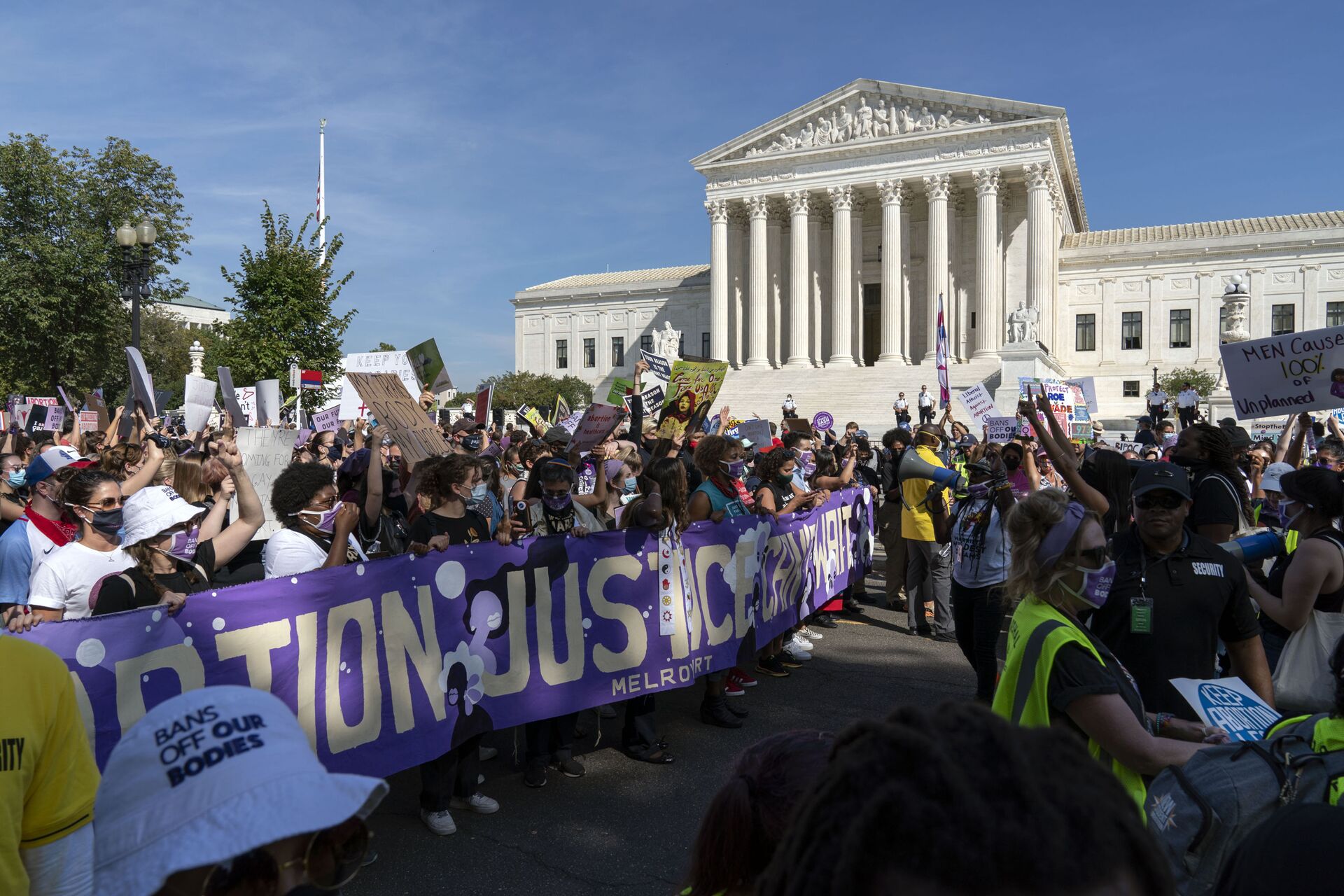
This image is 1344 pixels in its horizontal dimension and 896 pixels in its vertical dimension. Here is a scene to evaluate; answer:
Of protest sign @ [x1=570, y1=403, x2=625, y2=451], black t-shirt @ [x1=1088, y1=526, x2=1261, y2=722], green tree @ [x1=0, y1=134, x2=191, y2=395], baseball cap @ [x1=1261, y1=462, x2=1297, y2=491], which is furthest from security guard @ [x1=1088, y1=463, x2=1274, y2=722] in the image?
green tree @ [x1=0, y1=134, x2=191, y2=395]

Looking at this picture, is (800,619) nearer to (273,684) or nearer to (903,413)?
(273,684)

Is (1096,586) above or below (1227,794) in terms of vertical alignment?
above

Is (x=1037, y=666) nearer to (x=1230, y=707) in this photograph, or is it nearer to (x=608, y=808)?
(x=1230, y=707)

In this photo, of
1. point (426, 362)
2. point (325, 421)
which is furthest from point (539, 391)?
point (426, 362)

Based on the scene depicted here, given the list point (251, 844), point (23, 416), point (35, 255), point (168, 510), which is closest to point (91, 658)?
point (168, 510)

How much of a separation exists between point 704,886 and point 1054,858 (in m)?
0.94

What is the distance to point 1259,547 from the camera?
4.48 meters

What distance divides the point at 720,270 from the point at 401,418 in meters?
51.0

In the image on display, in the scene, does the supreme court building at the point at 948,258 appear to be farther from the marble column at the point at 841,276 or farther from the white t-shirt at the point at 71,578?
the white t-shirt at the point at 71,578

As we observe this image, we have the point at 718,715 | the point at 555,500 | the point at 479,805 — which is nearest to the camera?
the point at 479,805

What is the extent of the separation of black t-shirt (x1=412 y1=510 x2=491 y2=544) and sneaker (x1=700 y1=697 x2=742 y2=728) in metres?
2.15

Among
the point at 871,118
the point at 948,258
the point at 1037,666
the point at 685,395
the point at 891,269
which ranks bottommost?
the point at 1037,666

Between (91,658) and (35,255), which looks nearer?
(91,658)

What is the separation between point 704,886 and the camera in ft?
5.17
